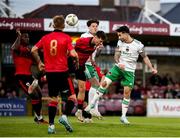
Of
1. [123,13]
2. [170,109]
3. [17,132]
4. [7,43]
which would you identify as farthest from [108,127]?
[123,13]

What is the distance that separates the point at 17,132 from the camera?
43.8ft

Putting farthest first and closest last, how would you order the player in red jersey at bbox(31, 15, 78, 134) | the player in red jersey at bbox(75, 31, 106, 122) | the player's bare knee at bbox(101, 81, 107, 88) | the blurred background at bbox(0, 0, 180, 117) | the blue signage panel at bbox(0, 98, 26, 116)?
the blurred background at bbox(0, 0, 180, 117) → the blue signage panel at bbox(0, 98, 26, 116) → the player's bare knee at bbox(101, 81, 107, 88) → the player in red jersey at bbox(75, 31, 106, 122) → the player in red jersey at bbox(31, 15, 78, 134)

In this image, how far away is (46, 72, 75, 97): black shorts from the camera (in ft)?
44.0

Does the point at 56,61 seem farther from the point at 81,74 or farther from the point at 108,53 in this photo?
the point at 108,53

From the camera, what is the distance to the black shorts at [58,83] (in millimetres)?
13406

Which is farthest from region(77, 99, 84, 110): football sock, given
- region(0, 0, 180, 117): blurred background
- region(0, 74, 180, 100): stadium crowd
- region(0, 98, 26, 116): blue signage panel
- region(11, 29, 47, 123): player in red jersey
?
region(0, 74, 180, 100): stadium crowd

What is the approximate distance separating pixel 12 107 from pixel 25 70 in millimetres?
9626

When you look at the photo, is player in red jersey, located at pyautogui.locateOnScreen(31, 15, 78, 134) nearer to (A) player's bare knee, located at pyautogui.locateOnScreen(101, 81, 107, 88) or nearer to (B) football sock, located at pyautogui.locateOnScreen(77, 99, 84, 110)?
(B) football sock, located at pyautogui.locateOnScreen(77, 99, 84, 110)

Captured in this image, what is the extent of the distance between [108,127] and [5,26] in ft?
45.7

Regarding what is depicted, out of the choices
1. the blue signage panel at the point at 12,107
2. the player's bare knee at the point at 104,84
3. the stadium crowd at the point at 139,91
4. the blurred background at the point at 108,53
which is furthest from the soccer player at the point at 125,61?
the stadium crowd at the point at 139,91

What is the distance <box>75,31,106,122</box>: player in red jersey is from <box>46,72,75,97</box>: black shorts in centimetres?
250

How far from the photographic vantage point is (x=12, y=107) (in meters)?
26.8

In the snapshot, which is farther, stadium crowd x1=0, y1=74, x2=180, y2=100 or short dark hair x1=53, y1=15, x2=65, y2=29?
stadium crowd x1=0, y1=74, x2=180, y2=100

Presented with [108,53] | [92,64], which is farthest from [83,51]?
[108,53]
